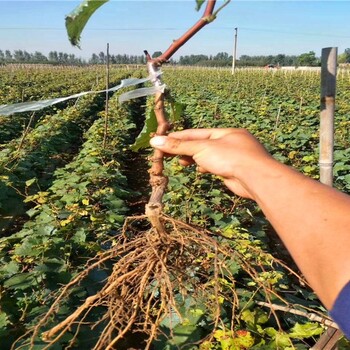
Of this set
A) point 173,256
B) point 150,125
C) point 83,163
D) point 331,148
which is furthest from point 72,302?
point 83,163

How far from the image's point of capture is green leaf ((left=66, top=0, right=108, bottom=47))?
1.26 m

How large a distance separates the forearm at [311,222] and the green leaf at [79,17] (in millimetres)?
704

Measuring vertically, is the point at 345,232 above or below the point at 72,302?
above

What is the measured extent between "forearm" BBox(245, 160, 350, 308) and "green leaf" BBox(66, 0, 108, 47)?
2.31 feet

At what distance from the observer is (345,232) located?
Answer: 84 cm

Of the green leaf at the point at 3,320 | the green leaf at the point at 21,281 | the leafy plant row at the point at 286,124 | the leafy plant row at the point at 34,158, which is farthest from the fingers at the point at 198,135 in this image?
the leafy plant row at the point at 286,124

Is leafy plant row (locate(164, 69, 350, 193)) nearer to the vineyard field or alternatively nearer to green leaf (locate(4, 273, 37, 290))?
the vineyard field

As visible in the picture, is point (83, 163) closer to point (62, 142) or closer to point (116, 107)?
point (62, 142)

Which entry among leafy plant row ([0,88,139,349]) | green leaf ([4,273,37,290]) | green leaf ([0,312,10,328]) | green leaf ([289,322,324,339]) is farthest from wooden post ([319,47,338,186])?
green leaf ([4,273,37,290])

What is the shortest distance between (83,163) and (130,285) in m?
3.86

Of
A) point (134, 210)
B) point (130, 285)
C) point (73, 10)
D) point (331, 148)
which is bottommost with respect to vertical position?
point (134, 210)

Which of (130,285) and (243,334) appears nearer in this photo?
(130,285)

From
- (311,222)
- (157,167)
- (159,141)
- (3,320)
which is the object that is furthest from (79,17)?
(3,320)

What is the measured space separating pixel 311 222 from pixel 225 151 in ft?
1.27
